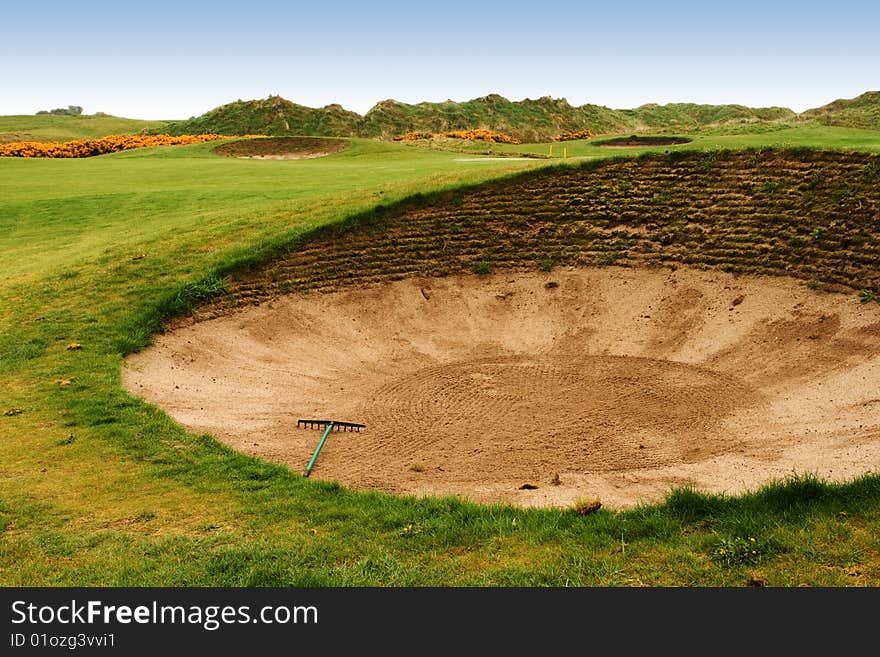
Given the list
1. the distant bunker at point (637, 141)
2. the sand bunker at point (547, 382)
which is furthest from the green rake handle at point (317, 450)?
the distant bunker at point (637, 141)

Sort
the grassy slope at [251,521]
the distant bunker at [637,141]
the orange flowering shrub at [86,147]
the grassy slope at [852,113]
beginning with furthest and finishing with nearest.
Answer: the grassy slope at [852,113] → the orange flowering shrub at [86,147] → the distant bunker at [637,141] → the grassy slope at [251,521]

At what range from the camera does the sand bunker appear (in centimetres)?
998

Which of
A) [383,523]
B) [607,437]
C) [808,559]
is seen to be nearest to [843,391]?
[607,437]

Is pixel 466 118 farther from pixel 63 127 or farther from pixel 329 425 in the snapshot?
pixel 329 425

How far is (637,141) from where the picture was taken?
149ft

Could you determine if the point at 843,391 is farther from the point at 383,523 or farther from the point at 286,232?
the point at 286,232

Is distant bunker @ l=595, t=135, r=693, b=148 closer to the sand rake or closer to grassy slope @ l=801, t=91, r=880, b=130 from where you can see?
grassy slope @ l=801, t=91, r=880, b=130

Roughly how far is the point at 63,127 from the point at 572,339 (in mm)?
103546

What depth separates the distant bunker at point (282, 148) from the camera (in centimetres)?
5194

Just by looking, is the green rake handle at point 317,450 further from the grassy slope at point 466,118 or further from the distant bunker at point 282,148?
the grassy slope at point 466,118

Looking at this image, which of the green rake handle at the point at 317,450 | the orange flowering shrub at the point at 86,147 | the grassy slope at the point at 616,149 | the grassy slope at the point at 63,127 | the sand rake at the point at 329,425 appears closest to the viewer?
the green rake handle at the point at 317,450

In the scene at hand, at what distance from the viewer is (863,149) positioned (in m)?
19.1

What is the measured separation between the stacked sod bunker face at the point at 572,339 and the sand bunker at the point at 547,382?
0.19 ft

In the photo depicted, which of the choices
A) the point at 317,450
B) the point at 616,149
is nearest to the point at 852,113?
the point at 616,149
